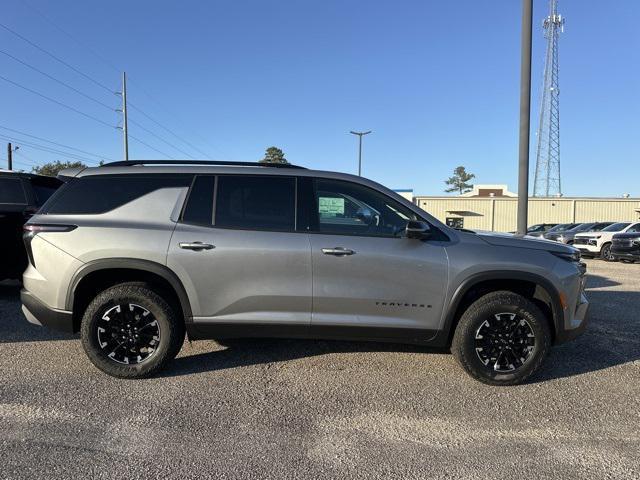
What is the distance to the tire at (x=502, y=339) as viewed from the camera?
4.08m

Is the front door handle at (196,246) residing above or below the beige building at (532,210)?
below

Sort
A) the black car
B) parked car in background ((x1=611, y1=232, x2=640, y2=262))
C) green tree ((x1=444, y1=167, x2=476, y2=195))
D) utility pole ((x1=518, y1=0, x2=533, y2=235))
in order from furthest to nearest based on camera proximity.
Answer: green tree ((x1=444, y1=167, x2=476, y2=195)) < parked car in background ((x1=611, y1=232, x2=640, y2=262)) < utility pole ((x1=518, y1=0, x2=533, y2=235)) < the black car

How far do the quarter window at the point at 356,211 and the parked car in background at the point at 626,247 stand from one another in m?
14.6

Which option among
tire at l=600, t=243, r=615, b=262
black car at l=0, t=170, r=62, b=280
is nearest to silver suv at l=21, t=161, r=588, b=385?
black car at l=0, t=170, r=62, b=280

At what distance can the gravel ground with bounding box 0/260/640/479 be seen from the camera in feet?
9.61

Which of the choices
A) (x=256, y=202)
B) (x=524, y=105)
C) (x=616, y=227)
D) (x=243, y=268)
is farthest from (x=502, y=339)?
(x=616, y=227)

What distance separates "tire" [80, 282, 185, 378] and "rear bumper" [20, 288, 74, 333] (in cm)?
17

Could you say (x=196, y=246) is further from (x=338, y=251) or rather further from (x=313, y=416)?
(x=313, y=416)

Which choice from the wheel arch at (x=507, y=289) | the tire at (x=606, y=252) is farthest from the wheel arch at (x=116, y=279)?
the tire at (x=606, y=252)

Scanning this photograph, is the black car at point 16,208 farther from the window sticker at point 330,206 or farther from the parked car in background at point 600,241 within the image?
the parked car in background at point 600,241

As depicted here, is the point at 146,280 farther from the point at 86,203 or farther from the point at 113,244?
the point at 86,203

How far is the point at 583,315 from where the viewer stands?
4.30 meters

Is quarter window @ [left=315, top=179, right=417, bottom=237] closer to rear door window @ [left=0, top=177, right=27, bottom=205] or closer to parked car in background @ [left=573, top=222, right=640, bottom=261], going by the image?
rear door window @ [left=0, top=177, right=27, bottom=205]

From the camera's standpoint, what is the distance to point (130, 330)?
13.6ft
